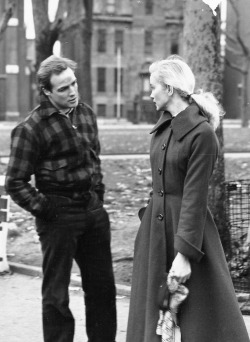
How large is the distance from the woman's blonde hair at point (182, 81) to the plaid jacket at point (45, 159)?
35.5 inches

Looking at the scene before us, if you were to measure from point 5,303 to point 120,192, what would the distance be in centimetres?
597

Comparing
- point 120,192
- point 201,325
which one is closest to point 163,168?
point 201,325

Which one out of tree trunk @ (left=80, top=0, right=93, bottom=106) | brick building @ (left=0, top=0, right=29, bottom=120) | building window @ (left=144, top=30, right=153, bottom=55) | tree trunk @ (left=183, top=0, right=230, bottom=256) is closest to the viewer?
tree trunk @ (left=183, top=0, right=230, bottom=256)

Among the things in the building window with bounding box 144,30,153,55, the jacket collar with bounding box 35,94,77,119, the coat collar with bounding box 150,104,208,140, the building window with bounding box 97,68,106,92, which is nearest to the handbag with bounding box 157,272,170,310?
the coat collar with bounding box 150,104,208,140

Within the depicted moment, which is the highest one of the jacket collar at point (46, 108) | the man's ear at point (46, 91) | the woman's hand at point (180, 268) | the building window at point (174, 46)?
the man's ear at point (46, 91)

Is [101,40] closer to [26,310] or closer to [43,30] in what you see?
[43,30]

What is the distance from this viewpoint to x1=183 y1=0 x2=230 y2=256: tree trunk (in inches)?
295

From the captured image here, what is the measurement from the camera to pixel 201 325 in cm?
398

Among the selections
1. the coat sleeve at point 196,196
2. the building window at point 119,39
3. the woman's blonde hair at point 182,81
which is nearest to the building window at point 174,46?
the building window at point 119,39

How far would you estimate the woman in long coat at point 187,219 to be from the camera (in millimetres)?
3912

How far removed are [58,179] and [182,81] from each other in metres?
1.14

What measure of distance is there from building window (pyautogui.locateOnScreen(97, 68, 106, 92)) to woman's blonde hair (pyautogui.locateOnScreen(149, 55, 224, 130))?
62.8 meters

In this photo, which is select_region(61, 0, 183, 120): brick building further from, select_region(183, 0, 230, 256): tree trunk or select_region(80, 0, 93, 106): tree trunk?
select_region(183, 0, 230, 256): tree trunk

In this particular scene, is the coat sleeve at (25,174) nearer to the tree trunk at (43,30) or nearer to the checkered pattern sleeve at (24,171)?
the checkered pattern sleeve at (24,171)
